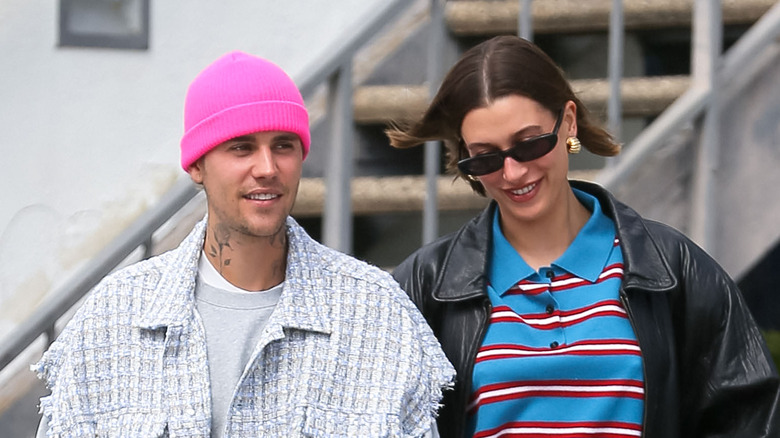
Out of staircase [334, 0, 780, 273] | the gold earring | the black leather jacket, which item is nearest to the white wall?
staircase [334, 0, 780, 273]

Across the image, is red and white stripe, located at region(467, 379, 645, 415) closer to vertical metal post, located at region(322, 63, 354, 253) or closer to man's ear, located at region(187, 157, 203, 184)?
man's ear, located at region(187, 157, 203, 184)

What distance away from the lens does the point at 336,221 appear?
11.5 ft

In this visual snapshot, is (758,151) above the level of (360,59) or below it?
below

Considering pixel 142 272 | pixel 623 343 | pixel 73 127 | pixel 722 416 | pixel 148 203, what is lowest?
pixel 722 416

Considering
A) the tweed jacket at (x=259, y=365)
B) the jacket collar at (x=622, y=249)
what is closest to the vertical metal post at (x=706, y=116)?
the jacket collar at (x=622, y=249)

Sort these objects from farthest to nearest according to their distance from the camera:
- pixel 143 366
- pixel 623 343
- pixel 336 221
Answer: pixel 336 221, pixel 623 343, pixel 143 366

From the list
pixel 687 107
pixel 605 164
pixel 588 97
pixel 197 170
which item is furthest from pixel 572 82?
pixel 197 170

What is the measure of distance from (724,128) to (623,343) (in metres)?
1.92

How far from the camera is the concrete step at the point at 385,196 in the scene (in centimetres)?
385

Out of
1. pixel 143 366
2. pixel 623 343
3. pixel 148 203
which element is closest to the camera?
pixel 143 366

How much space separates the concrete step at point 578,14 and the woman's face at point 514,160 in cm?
178

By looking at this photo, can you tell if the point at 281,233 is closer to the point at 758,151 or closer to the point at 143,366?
the point at 143,366

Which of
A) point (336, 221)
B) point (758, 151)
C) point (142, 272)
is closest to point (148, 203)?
point (336, 221)

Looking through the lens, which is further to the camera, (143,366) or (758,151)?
(758,151)
